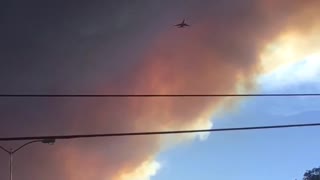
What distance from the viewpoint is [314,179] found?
113 m
